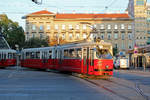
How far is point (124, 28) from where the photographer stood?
83.5 meters

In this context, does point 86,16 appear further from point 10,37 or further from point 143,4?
point 10,37

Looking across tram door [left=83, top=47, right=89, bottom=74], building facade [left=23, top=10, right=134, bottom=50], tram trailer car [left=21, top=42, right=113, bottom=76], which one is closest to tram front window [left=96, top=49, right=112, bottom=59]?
tram trailer car [left=21, top=42, right=113, bottom=76]

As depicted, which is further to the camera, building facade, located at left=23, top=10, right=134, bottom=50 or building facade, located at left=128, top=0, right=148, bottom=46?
building facade, located at left=128, top=0, right=148, bottom=46

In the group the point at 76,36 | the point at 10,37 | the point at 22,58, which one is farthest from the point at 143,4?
the point at 22,58

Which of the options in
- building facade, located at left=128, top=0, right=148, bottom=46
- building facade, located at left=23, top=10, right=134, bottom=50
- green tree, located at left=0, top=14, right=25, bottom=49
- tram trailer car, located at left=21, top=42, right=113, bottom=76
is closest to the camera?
tram trailer car, located at left=21, top=42, right=113, bottom=76

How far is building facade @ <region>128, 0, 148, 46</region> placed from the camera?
84000 millimetres

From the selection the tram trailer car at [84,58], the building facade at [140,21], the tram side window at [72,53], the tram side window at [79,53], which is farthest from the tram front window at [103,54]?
the building facade at [140,21]

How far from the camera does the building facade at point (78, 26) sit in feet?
267

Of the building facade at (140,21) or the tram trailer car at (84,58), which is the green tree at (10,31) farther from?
the tram trailer car at (84,58)

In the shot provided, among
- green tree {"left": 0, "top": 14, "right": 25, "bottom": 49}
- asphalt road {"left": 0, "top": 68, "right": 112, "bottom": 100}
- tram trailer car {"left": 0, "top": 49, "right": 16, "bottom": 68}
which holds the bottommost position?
asphalt road {"left": 0, "top": 68, "right": 112, "bottom": 100}

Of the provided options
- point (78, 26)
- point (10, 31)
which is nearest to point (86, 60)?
point (10, 31)

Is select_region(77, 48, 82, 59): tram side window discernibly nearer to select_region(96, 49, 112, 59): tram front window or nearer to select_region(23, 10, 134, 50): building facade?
select_region(96, 49, 112, 59): tram front window

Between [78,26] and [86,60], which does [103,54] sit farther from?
[78,26]

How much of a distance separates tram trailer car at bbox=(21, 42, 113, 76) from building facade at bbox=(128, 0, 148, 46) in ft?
199
